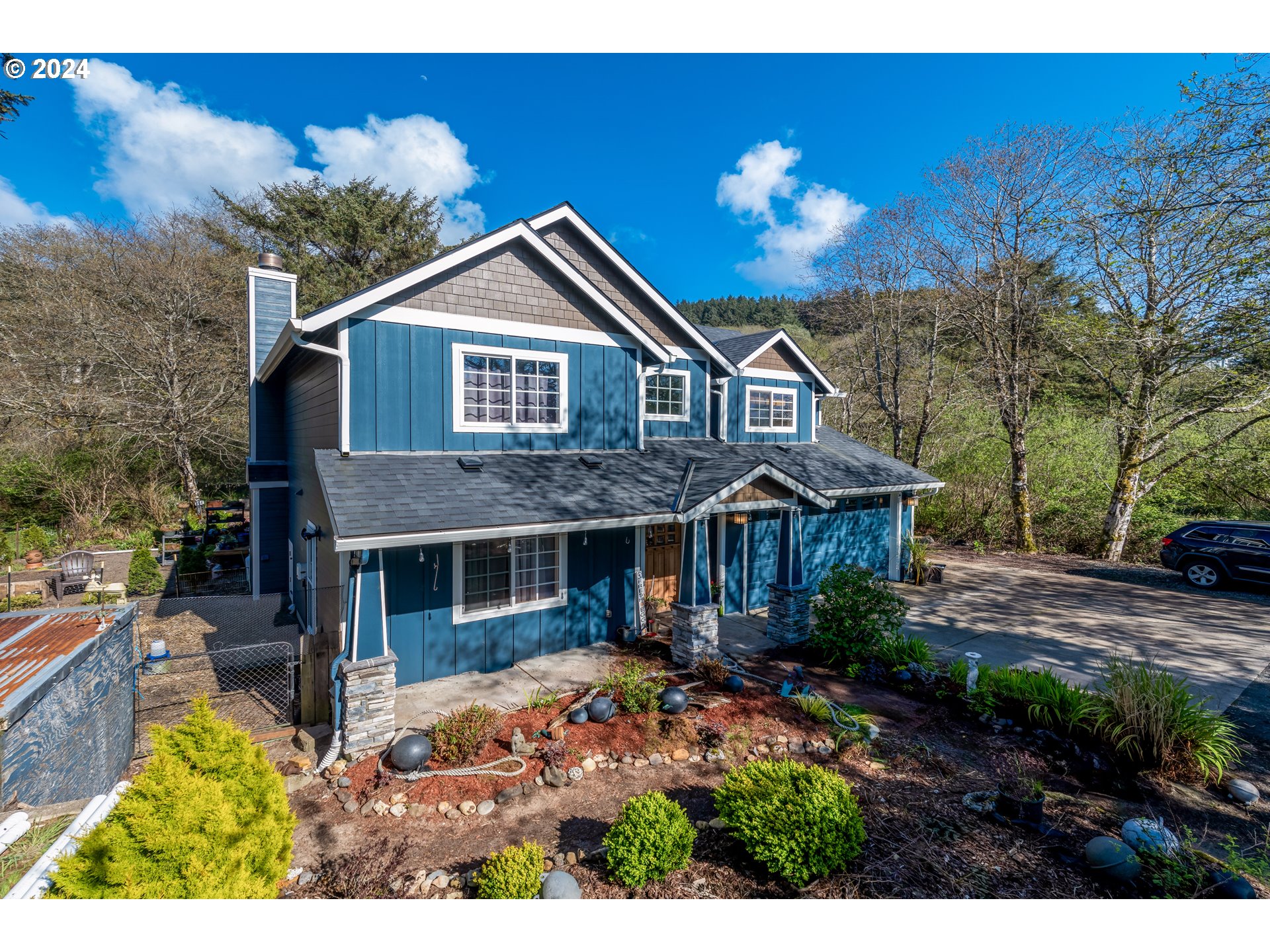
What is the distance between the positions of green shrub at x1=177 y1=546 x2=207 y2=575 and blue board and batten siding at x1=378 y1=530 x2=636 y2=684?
415 inches

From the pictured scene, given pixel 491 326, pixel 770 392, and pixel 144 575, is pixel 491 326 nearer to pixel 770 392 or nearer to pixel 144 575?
pixel 770 392

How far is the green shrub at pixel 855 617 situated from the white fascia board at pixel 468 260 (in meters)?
5.21

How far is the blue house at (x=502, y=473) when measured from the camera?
7.11m

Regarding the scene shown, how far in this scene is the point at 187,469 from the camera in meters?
18.4

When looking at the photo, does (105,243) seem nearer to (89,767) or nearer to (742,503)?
(89,767)

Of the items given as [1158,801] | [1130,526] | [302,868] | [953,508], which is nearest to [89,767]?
[302,868]

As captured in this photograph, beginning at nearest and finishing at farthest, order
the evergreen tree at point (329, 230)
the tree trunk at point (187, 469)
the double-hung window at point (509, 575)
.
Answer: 1. the double-hung window at point (509, 575)
2. the tree trunk at point (187, 469)
3. the evergreen tree at point (329, 230)

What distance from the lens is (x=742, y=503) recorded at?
28.5 ft

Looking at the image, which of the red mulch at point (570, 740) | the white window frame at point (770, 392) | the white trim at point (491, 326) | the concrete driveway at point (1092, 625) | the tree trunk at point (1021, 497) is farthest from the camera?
the tree trunk at point (1021, 497)

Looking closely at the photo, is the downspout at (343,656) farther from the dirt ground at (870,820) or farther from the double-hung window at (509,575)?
the double-hung window at (509,575)

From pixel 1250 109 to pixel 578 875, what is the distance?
12.4 meters

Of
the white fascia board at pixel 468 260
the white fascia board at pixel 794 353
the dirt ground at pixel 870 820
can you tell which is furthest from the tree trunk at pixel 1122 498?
the white fascia board at pixel 468 260

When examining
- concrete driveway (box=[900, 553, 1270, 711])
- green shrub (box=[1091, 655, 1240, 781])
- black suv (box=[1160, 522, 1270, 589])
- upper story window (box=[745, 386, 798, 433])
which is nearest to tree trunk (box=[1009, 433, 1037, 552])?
concrete driveway (box=[900, 553, 1270, 711])

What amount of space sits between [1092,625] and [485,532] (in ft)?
37.1
